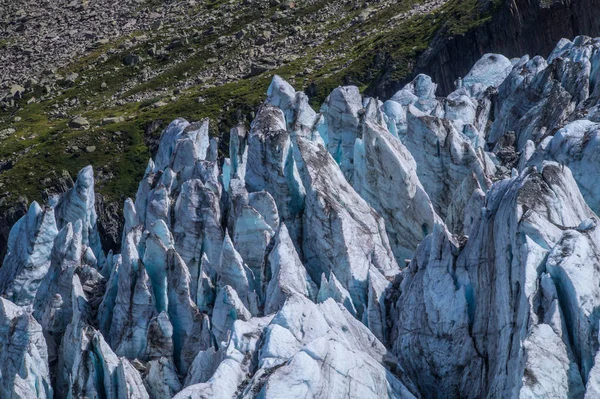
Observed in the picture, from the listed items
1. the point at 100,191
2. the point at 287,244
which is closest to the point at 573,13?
the point at 100,191

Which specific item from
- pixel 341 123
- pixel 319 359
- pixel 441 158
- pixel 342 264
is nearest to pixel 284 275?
pixel 342 264

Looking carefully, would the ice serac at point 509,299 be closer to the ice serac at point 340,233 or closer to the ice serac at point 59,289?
the ice serac at point 340,233

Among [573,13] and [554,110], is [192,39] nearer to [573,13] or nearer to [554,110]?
[573,13]

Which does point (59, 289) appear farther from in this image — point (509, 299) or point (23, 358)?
point (509, 299)

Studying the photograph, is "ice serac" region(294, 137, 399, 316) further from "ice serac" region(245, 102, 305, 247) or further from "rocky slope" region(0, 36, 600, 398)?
"ice serac" region(245, 102, 305, 247)

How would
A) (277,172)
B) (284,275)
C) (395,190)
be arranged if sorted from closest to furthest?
(284,275) → (395,190) → (277,172)

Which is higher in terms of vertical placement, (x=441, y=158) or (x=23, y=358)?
(x=23, y=358)
